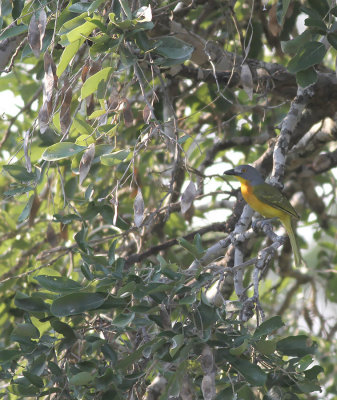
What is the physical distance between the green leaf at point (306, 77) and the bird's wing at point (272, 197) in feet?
1.97

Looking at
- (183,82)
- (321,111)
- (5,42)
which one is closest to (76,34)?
(5,42)

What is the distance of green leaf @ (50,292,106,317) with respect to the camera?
234 cm

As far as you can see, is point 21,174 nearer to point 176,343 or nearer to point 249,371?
point 176,343

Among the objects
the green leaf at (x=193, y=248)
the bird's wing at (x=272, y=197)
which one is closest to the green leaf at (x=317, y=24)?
the bird's wing at (x=272, y=197)

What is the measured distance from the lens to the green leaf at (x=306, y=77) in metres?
3.02

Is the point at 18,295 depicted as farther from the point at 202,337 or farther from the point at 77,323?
the point at 202,337

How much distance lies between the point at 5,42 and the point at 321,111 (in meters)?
1.90

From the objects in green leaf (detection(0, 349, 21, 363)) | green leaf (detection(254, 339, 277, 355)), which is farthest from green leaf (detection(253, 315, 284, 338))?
green leaf (detection(0, 349, 21, 363))

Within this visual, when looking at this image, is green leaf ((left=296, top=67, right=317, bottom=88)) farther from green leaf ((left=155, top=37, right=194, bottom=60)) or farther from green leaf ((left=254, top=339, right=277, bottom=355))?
green leaf ((left=254, top=339, right=277, bottom=355))

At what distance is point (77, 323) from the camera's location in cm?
276

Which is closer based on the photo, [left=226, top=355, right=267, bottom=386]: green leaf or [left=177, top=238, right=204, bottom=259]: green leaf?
[left=226, top=355, right=267, bottom=386]: green leaf

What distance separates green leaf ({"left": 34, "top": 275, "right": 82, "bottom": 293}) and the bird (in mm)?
1394

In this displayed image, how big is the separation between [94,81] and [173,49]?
1.21 feet

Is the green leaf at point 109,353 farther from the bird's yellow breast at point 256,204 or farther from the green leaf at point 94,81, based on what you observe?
the bird's yellow breast at point 256,204
